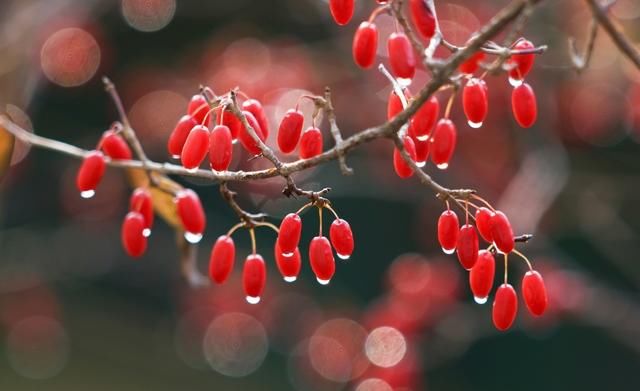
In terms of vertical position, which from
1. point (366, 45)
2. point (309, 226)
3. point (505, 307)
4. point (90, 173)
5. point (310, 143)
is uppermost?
point (366, 45)

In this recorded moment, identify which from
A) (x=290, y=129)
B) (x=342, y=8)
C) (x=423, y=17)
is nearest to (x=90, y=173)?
(x=290, y=129)

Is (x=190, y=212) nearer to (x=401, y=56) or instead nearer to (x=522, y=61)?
(x=401, y=56)

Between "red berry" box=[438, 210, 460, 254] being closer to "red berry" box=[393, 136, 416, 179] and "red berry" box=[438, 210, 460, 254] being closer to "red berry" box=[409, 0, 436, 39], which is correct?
"red berry" box=[393, 136, 416, 179]


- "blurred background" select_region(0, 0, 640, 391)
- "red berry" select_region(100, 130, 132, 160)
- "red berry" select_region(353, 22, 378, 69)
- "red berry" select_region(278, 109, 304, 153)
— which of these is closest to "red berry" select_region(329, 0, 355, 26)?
"red berry" select_region(353, 22, 378, 69)

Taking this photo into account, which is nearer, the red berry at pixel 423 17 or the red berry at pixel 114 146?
the red berry at pixel 423 17

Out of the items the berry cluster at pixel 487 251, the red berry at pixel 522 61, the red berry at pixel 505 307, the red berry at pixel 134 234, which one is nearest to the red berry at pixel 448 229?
the berry cluster at pixel 487 251

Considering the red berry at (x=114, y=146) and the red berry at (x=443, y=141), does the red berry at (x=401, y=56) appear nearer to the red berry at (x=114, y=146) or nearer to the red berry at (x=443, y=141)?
the red berry at (x=443, y=141)
